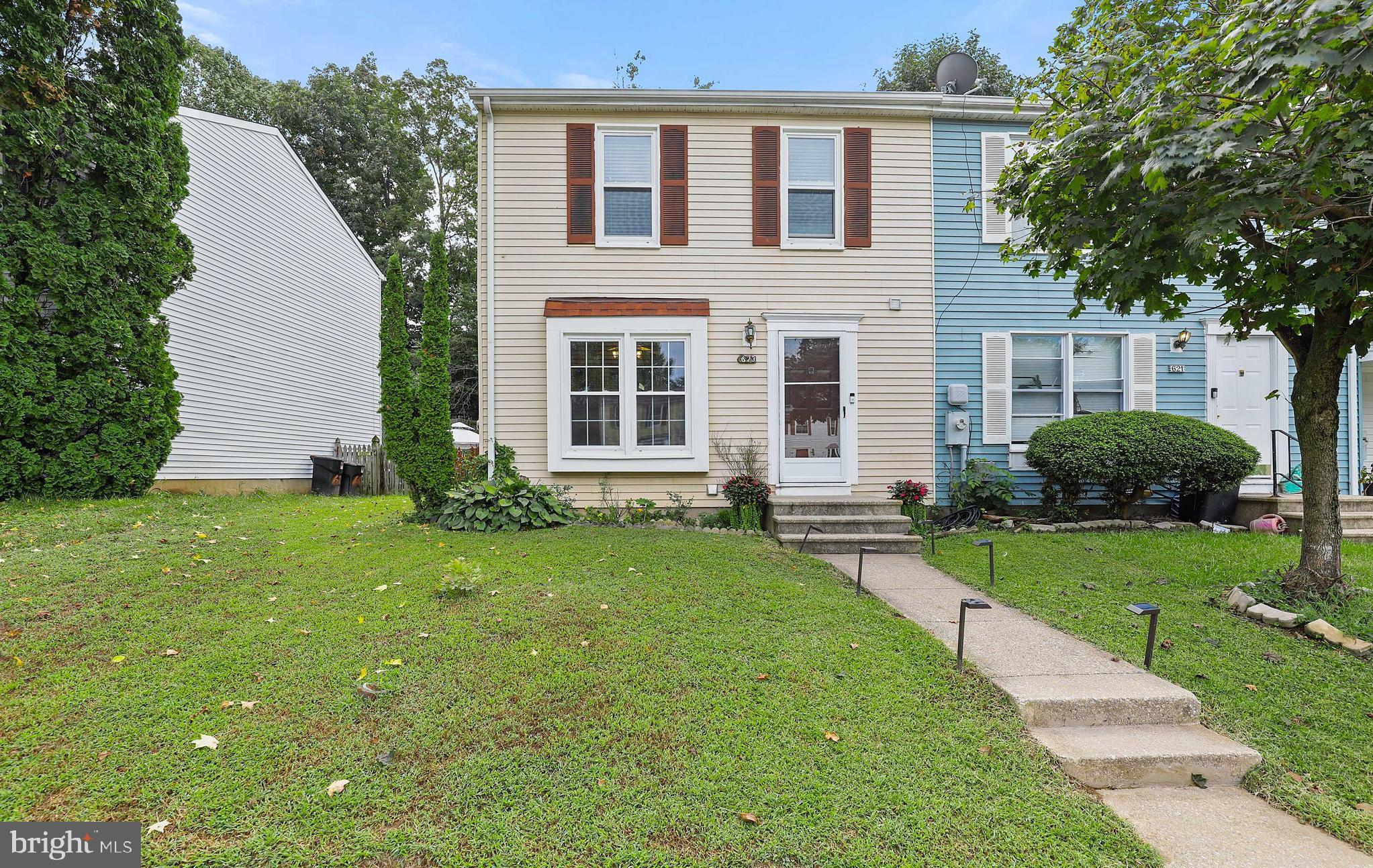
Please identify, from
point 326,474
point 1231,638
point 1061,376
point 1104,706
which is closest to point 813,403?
point 1061,376

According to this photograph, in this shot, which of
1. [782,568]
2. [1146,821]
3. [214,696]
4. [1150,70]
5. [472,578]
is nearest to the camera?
[1146,821]

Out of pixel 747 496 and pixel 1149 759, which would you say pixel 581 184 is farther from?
pixel 1149 759

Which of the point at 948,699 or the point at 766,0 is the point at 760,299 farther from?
the point at 766,0

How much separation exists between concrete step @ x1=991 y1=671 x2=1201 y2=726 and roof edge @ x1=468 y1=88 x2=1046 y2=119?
281 inches

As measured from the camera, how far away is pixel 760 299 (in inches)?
305

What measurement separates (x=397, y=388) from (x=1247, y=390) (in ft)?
36.2

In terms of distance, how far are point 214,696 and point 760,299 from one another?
21.7 ft

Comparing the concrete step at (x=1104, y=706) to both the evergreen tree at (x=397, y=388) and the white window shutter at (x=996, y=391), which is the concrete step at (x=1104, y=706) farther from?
the evergreen tree at (x=397, y=388)

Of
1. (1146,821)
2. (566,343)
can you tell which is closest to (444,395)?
(566,343)

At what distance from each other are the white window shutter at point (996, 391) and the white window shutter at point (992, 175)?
54.2 inches

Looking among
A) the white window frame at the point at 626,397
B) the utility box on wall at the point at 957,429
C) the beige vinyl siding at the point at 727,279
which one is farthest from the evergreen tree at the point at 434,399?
the utility box on wall at the point at 957,429

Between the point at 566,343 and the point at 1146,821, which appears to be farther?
the point at 566,343

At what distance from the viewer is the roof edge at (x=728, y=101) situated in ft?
24.4

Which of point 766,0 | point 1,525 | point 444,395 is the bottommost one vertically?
point 1,525
